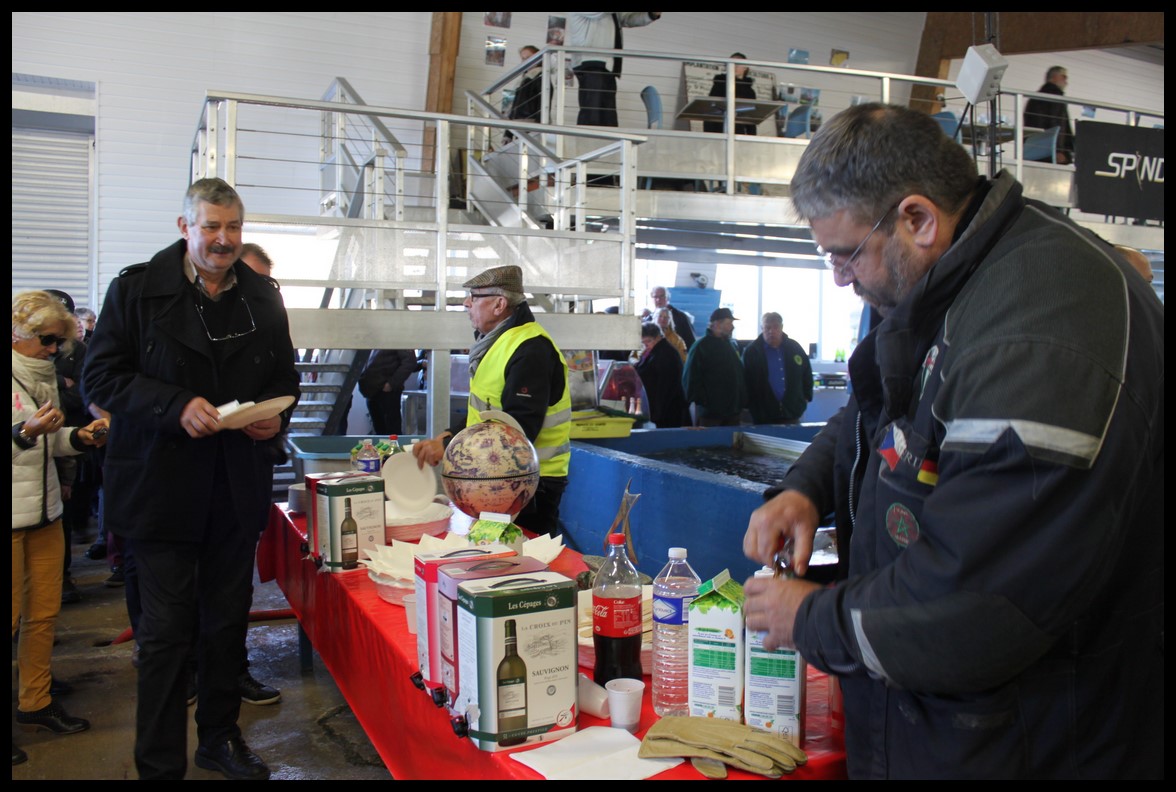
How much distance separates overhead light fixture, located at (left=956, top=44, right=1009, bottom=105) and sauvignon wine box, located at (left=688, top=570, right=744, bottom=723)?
7.04ft

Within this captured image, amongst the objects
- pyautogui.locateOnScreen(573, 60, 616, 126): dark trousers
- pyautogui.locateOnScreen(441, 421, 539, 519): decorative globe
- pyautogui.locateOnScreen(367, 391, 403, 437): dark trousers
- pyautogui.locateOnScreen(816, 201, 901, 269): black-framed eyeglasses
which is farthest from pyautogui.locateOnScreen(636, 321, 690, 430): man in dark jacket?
pyautogui.locateOnScreen(816, 201, 901, 269): black-framed eyeglasses

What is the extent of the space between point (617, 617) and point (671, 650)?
5.4 inches

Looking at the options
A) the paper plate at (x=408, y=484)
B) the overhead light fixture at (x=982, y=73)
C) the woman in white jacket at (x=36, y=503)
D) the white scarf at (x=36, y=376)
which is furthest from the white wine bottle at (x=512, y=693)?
the white scarf at (x=36, y=376)

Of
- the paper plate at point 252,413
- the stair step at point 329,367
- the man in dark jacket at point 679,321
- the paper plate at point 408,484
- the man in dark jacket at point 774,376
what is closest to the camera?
the paper plate at point 252,413

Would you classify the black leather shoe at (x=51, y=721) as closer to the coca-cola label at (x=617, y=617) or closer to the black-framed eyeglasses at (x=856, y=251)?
the coca-cola label at (x=617, y=617)

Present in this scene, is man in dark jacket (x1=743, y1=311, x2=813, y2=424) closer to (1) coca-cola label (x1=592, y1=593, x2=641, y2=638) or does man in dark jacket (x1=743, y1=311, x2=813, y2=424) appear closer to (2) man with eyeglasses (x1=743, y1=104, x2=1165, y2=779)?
(1) coca-cola label (x1=592, y1=593, x2=641, y2=638)

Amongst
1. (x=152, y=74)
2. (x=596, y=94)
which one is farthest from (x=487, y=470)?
(x=152, y=74)

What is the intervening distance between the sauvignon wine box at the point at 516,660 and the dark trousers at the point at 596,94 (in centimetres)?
787

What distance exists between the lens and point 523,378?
3521mm

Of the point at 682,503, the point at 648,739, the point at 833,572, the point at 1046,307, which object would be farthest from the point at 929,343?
the point at 682,503

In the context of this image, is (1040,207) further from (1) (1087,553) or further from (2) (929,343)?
(1) (1087,553)

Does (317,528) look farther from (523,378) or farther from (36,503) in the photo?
(36,503)

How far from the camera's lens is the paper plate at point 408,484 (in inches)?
128

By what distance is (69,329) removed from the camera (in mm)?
3662
